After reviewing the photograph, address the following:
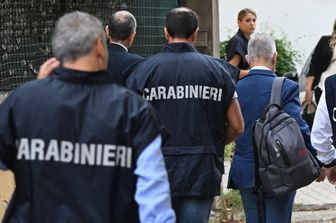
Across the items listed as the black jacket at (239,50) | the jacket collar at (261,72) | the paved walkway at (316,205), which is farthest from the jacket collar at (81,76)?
the paved walkway at (316,205)

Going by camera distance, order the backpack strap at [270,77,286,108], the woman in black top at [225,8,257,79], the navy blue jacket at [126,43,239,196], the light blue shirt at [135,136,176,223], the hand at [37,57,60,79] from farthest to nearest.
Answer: the woman in black top at [225,8,257,79] → the backpack strap at [270,77,286,108] → the navy blue jacket at [126,43,239,196] → the hand at [37,57,60,79] → the light blue shirt at [135,136,176,223]

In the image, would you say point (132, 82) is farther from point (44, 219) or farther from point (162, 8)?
point (162, 8)

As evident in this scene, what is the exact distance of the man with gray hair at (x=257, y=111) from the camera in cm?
582

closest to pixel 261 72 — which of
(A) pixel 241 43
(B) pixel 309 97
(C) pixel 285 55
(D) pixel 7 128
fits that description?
(A) pixel 241 43

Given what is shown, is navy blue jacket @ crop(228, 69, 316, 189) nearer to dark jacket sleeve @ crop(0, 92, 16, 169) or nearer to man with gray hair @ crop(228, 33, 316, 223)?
man with gray hair @ crop(228, 33, 316, 223)

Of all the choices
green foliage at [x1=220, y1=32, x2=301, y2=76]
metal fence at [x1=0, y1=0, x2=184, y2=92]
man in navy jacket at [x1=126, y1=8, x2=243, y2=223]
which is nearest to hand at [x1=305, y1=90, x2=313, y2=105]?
metal fence at [x1=0, y1=0, x2=184, y2=92]

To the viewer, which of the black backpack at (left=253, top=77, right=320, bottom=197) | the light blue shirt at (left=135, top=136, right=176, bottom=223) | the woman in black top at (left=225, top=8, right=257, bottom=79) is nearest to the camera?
the light blue shirt at (left=135, top=136, right=176, bottom=223)

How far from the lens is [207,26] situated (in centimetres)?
830

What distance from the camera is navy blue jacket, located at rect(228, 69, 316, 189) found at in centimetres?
581

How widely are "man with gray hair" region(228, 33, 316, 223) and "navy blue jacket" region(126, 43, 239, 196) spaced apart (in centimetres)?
59

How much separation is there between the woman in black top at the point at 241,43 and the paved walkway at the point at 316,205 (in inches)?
→ 55.4

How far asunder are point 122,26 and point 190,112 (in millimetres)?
1040

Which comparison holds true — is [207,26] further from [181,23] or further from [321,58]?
[181,23]

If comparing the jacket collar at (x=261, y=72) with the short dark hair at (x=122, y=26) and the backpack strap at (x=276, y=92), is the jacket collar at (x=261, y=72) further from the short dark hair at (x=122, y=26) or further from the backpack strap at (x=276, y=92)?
the short dark hair at (x=122, y=26)
